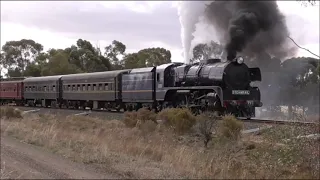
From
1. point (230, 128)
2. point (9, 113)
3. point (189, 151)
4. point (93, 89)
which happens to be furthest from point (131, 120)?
point (93, 89)

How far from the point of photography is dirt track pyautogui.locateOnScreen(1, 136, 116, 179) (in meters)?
8.26

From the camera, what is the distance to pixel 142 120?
16.8 meters

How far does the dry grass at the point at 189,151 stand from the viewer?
818 cm

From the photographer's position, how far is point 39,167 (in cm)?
923

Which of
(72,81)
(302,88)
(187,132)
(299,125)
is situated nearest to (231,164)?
(299,125)

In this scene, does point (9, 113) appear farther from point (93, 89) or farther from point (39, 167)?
A: point (39, 167)

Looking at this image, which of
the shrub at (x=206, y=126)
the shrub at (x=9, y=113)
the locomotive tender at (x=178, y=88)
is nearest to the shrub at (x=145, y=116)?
the locomotive tender at (x=178, y=88)

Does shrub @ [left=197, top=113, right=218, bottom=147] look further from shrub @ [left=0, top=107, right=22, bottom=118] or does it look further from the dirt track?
shrub @ [left=0, top=107, right=22, bottom=118]

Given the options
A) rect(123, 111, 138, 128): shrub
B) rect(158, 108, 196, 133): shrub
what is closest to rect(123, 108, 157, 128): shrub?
rect(123, 111, 138, 128): shrub

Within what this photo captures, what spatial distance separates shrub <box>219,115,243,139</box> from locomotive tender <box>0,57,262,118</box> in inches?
202

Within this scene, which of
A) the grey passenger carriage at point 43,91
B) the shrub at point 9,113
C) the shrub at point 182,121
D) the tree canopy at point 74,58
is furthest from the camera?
the tree canopy at point 74,58

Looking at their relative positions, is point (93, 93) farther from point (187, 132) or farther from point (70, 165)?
point (70, 165)

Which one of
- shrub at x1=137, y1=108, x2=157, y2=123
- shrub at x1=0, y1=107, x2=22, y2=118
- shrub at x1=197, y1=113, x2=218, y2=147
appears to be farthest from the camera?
shrub at x1=0, y1=107, x2=22, y2=118

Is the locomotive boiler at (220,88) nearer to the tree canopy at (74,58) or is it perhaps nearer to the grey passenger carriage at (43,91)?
the grey passenger carriage at (43,91)
